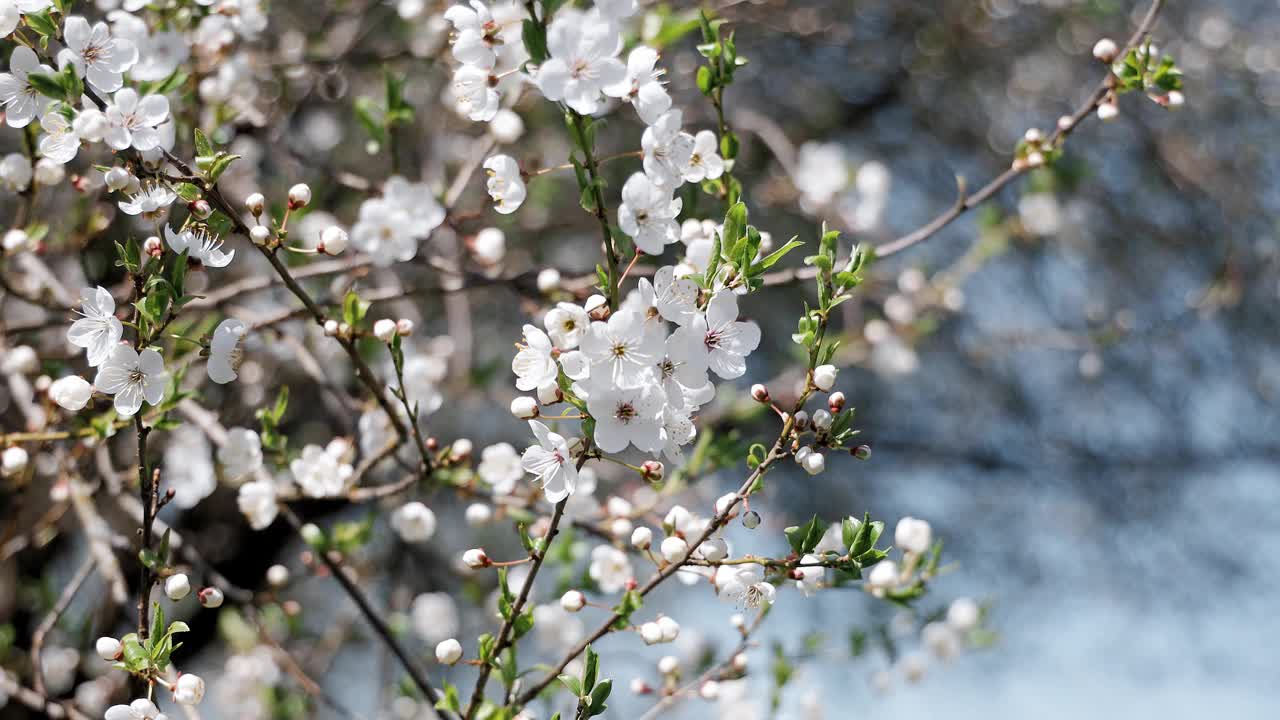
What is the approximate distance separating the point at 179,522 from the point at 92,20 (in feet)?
6.59

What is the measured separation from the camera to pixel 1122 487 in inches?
177

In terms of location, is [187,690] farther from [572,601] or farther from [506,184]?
[506,184]

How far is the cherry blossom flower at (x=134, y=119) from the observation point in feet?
4.15

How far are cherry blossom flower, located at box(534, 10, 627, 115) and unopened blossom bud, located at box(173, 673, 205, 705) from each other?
902 millimetres

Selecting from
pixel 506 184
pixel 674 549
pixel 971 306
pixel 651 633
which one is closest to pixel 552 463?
pixel 674 549

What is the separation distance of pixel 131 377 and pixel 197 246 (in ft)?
0.61

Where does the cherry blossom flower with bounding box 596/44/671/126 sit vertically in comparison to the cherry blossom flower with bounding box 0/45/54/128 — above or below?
above

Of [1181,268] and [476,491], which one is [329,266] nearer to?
[476,491]

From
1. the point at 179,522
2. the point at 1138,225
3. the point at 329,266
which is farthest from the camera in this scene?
the point at 1138,225

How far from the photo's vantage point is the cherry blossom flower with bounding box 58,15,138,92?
130 centimetres

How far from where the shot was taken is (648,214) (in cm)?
125

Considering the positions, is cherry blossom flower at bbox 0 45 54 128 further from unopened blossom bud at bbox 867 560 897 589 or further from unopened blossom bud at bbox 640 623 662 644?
unopened blossom bud at bbox 867 560 897 589

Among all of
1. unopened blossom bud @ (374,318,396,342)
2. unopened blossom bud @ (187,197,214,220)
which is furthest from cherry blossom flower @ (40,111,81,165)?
unopened blossom bud @ (374,318,396,342)

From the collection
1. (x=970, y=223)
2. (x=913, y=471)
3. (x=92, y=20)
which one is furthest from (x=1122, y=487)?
(x=92, y=20)
